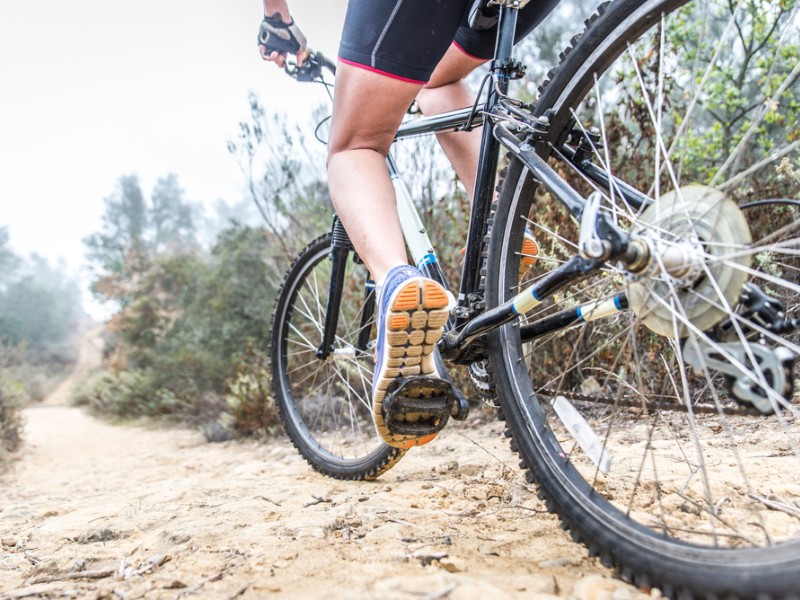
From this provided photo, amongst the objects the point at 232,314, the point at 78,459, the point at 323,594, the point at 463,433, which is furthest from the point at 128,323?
the point at 323,594

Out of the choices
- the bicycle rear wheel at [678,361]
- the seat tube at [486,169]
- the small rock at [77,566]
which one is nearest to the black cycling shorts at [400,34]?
the seat tube at [486,169]

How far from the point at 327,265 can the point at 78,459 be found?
114 inches

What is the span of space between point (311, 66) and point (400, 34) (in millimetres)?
904

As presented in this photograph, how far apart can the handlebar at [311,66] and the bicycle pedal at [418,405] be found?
1350 mm

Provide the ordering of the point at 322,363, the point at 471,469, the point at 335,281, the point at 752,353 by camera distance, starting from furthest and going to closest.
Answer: the point at 322,363, the point at 335,281, the point at 471,469, the point at 752,353

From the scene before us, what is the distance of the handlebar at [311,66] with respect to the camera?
81.7 inches

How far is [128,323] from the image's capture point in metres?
9.68

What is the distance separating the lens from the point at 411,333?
1.27 meters

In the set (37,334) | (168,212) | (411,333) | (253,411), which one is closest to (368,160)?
(411,333)

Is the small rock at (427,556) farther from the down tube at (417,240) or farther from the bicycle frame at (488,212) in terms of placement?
the down tube at (417,240)

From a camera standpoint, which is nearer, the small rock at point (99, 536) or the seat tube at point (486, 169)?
the seat tube at point (486, 169)

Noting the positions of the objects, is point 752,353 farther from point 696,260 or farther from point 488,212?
point 488,212

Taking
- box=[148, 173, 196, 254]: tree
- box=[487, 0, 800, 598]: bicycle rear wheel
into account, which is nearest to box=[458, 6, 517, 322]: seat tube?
box=[487, 0, 800, 598]: bicycle rear wheel

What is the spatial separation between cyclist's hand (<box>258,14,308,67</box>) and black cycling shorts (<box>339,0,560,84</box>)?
751mm
